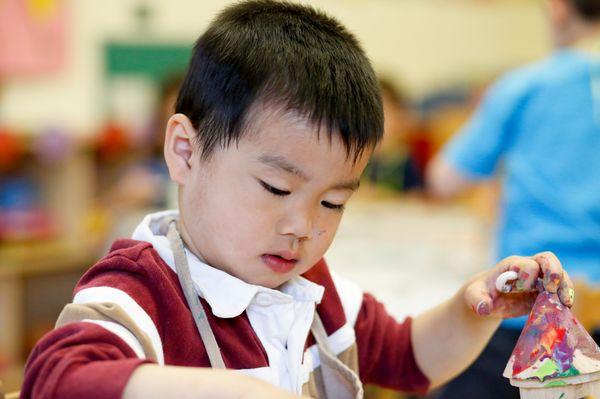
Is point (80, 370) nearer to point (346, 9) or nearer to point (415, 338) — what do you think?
point (415, 338)

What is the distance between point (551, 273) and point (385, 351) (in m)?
0.25

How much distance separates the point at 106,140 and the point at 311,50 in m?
2.53

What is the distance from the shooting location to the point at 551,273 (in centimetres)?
69

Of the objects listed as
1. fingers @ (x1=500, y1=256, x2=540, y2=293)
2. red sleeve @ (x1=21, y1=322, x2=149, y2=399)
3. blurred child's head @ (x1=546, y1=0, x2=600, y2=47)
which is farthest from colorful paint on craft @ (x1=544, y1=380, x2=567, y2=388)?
blurred child's head @ (x1=546, y1=0, x2=600, y2=47)

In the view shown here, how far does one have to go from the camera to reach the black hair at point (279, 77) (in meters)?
0.66

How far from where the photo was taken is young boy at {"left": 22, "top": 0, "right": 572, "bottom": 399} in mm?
643

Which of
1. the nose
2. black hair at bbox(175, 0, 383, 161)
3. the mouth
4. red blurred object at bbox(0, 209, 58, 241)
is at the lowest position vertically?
red blurred object at bbox(0, 209, 58, 241)

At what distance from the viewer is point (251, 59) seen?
2.22 ft

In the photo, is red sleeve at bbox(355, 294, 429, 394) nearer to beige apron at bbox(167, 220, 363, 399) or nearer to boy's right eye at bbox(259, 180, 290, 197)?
beige apron at bbox(167, 220, 363, 399)

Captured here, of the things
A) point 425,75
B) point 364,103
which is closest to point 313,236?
point 364,103

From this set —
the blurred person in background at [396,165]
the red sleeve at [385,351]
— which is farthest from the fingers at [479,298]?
the blurred person in background at [396,165]

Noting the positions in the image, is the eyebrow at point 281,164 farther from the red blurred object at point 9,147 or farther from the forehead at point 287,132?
the red blurred object at point 9,147

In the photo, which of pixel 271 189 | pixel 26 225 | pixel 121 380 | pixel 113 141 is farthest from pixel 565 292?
pixel 113 141

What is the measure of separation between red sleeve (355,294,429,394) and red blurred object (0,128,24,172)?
2110 millimetres
